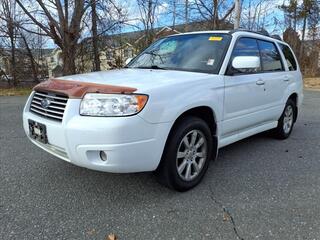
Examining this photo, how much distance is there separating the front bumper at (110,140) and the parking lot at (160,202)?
17.9 inches

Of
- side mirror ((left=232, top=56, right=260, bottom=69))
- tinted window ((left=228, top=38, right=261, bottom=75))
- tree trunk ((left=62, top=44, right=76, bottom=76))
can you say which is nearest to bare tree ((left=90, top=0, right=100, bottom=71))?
tree trunk ((left=62, top=44, right=76, bottom=76))

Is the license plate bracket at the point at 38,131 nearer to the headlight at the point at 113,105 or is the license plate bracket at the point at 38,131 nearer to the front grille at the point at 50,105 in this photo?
the front grille at the point at 50,105

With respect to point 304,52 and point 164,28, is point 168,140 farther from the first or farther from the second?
point 304,52

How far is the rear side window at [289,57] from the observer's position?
17.4 feet

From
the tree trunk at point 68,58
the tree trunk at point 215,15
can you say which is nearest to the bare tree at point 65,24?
the tree trunk at point 68,58

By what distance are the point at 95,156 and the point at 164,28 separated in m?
24.2

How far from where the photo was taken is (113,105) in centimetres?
270

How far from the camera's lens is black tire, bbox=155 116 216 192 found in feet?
9.95

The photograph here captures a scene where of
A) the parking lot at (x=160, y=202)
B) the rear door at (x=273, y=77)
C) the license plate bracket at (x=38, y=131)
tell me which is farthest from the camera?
the rear door at (x=273, y=77)

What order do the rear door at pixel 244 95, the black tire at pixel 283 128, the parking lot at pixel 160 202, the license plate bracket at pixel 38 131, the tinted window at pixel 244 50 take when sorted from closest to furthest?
the parking lot at pixel 160 202, the license plate bracket at pixel 38 131, the rear door at pixel 244 95, the tinted window at pixel 244 50, the black tire at pixel 283 128

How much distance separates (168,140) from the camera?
3037 millimetres

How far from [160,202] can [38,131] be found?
1404mm

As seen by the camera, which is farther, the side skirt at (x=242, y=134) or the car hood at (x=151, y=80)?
the side skirt at (x=242, y=134)

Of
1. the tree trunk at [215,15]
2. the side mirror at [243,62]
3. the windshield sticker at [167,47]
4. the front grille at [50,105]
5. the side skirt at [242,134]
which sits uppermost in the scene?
the tree trunk at [215,15]
